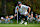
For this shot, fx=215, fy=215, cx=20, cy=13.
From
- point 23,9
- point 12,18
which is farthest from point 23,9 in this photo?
point 12,18

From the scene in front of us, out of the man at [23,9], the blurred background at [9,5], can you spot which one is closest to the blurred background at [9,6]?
the blurred background at [9,5]

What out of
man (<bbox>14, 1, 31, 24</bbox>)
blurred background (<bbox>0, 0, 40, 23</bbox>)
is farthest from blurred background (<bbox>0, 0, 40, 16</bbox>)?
man (<bbox>14, 1, 31, 24</bbox>)

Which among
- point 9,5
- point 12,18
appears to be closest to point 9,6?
point 9,5

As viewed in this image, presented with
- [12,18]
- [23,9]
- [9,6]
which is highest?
[9,6]

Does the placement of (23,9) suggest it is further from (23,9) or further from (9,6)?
(9,6)

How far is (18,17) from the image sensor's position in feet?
27.4

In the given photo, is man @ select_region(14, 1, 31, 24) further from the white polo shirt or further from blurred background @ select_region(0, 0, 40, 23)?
blurred background @ select_region(0, 0, 40, 23)

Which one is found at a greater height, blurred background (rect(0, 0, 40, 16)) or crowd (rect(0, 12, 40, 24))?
blurred background (rect(0, 0, 40, 16))

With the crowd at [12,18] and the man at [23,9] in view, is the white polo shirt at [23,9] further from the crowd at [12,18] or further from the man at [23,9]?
the crowd at [12,18]

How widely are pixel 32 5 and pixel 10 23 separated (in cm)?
111

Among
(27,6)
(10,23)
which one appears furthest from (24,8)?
(10,23)

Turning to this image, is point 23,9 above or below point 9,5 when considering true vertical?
below

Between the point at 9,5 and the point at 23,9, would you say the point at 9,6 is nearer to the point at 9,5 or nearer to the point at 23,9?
the point at 9,5

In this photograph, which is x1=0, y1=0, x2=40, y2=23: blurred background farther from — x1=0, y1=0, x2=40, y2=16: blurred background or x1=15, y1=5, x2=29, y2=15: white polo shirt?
x1=15, y1=5, x2=29, y2=15: white polo shirt
